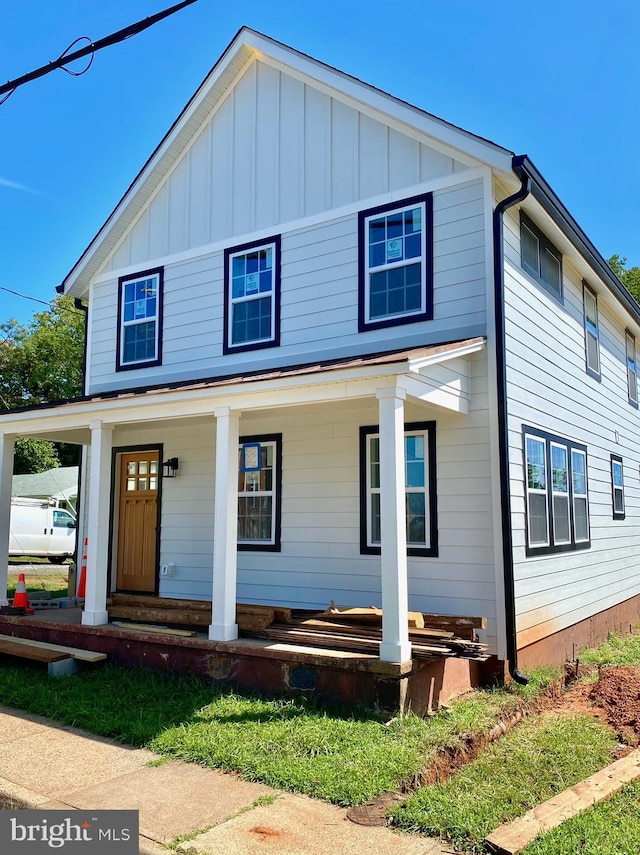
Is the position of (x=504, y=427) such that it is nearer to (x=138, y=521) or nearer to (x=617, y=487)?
(x=138, y=521)

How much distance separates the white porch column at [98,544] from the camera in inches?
362

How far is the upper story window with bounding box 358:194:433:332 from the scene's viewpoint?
8.91 m

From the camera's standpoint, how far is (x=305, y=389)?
24.9ft

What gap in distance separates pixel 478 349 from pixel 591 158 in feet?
37.2

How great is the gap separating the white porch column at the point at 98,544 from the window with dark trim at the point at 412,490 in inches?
132

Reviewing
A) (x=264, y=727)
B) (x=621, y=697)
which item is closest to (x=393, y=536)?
(x=264, y=727)

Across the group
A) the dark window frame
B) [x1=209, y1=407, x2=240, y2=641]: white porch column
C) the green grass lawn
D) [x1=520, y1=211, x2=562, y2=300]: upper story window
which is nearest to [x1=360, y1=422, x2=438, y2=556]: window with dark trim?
[x1=209, y1=407, x2=240, y2=641]: white porch column

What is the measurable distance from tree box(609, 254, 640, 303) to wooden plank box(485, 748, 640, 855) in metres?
30.2

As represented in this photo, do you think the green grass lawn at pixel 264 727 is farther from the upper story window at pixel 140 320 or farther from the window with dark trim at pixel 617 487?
the window with dark trim at pixel 617 487

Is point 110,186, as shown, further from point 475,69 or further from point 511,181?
point 511,181

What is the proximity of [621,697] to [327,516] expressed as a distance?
3.91 meters

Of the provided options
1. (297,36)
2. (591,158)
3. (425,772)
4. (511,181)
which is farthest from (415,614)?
(591,158)

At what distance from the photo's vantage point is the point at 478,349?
8125 millimetres

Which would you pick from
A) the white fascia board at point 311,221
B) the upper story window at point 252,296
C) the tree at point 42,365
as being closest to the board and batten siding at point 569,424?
the white fascia board at point 311,221
